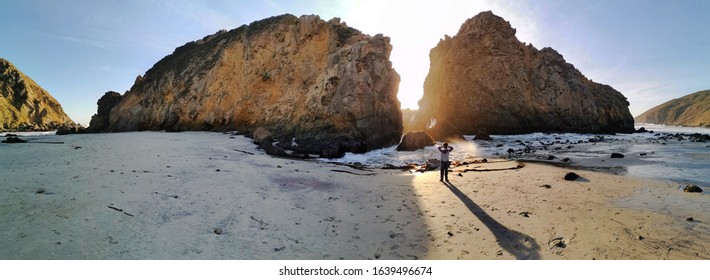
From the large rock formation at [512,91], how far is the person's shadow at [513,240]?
3690 cm

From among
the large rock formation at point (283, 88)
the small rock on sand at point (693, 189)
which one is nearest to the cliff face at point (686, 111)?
the large rock formation at point (283, 88)

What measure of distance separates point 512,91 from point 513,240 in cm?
4451

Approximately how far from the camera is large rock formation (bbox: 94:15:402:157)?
20.7 metres

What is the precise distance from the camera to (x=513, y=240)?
504cm

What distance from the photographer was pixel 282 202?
264 inches

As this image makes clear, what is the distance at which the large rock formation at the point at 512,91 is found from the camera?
43.7 metres

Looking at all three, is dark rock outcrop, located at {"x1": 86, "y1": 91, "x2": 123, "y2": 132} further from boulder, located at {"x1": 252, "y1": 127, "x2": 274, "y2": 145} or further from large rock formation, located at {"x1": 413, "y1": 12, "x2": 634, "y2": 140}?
large rock formation, located at {"x1": 413, "y1": 12, "x2": 634, "y2": 140}

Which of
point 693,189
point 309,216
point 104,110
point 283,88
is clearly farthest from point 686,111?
point 104,110

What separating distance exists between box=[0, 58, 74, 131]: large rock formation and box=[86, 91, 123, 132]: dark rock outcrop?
23.3 m

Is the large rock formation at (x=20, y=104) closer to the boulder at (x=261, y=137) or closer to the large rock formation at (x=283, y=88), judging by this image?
the large rock formation at (x=283, y=88)

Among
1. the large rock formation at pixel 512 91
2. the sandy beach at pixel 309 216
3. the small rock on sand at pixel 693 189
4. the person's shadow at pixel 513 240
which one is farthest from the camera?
the large rock formation at pixel 512 91

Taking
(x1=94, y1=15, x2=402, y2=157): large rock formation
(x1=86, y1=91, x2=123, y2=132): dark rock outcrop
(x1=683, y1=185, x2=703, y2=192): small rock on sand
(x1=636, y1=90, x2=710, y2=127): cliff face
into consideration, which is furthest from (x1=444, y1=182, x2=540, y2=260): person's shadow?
(x1=636, y1=90, x2=710, y2=127): cliff face

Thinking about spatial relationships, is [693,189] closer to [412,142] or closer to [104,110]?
[412,142]
